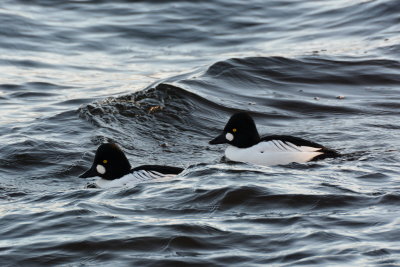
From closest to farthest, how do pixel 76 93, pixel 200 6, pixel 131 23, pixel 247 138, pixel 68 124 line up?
pixel 247 138 < pixel 68 124 < pixel 76 93 < pixel 131 23 < pixel 200 6

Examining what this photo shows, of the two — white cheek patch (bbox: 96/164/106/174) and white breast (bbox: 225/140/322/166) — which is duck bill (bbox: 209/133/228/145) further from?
white cheek patch (bbox: 96/164/106/174)

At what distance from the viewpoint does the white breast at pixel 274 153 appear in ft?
31.9

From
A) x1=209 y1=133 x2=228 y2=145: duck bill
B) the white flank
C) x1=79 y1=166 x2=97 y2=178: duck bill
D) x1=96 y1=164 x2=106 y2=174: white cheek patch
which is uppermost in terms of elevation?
the white flank

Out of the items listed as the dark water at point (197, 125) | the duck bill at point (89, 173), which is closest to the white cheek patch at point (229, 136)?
the dark water at point (197, 125)

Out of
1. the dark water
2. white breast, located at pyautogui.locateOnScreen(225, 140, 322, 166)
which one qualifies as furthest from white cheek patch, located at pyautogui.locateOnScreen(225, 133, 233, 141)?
the dark water

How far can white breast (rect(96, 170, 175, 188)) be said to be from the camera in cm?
872

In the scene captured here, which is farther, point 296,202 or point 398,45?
point 398,45

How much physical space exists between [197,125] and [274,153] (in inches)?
101

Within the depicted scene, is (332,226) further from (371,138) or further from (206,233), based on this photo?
(371,138)

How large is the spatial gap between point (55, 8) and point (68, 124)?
952 cm

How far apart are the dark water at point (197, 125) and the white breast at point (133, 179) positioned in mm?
328

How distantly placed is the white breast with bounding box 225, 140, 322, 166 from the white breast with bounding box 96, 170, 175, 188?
1.59 metres

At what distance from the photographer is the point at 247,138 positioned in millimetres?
10391

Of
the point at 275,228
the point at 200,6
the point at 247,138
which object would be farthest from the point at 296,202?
the point at 200,6
